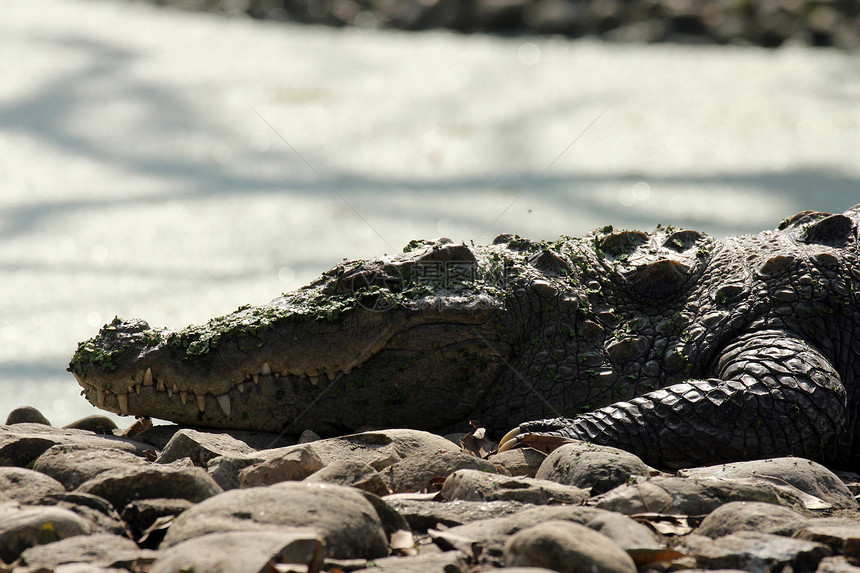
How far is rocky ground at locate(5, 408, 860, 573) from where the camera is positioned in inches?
67.6

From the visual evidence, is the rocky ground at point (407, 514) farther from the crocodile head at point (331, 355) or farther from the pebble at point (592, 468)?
the crocodile head at point (331, 355)

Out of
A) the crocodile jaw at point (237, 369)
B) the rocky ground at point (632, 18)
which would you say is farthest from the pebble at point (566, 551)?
the rocky ground at point (632, 18)

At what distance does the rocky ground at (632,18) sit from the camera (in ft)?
31.2

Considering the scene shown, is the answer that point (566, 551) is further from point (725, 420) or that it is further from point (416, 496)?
point (725, 420)

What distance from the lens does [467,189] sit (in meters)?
7.00

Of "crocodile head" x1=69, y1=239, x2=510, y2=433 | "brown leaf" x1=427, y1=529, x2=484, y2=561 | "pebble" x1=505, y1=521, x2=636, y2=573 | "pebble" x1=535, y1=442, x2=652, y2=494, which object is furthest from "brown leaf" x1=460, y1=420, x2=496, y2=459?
"pebble" x1=505, y1=521, x2=636, y2=573

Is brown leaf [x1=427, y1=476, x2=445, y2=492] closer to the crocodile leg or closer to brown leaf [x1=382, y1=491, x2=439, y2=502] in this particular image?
brown leaf [x1=382, y1=491, x2=439, y2=502]

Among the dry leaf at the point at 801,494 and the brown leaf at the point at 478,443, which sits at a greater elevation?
the dry leaf at the point at 801,494

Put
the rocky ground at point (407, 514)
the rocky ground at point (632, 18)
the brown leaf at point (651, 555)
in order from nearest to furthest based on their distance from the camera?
the rocky ground at point (407, 514) → the brown leaf at point (651, 555) → the rocky ground at point (632, 18)

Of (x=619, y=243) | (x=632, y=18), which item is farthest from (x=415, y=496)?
(x=632, y=18)

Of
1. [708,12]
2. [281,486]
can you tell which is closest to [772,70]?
[708,12]

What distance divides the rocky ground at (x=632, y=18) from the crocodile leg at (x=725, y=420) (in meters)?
7.12

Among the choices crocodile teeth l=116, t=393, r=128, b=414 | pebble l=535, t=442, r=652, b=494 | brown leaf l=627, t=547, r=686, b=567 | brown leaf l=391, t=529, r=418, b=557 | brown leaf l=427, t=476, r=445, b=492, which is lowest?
crocodile teeth l=116, t=393, r=128, b=414

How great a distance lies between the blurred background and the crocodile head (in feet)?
4.80
